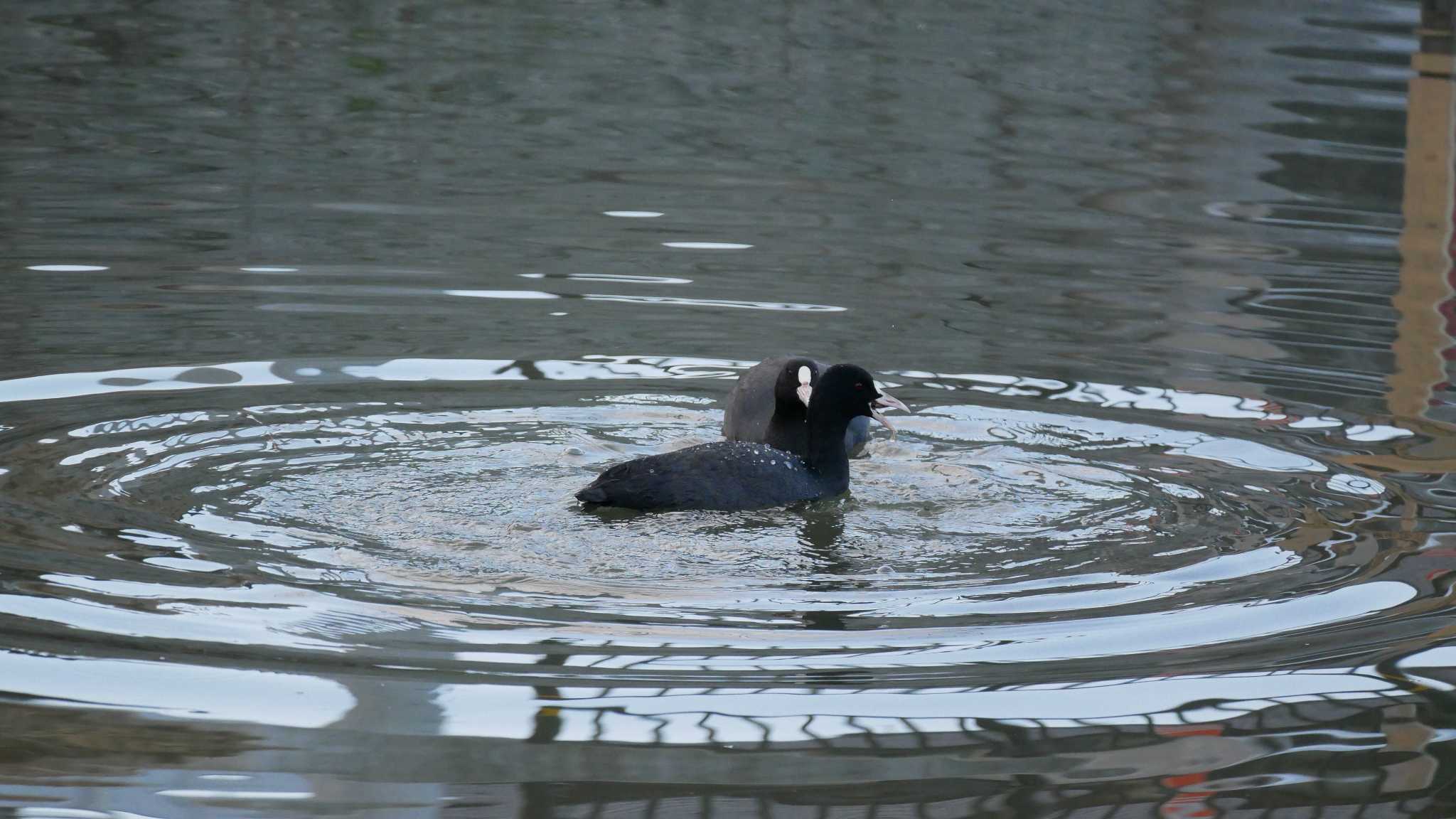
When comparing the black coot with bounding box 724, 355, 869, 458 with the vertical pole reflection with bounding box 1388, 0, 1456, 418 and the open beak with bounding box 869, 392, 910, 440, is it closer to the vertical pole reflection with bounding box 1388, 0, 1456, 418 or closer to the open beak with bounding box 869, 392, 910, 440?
the open beak with bounding box 869, 392, 910, 440

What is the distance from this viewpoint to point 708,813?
453 cm

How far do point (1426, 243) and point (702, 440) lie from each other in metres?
6.85

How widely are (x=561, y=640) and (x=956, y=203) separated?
9.26m

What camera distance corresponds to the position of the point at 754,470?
718cm

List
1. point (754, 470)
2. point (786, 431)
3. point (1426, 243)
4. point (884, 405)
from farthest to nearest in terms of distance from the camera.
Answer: point (1426, 243) < point (786, 431) < point (884, 405) < point (754, 470)

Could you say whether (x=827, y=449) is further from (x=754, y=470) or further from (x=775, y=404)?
(x=775, y=404)

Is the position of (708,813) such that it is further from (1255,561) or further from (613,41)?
(613,41)

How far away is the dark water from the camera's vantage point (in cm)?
488

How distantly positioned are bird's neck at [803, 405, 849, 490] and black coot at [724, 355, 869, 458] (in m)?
0.35

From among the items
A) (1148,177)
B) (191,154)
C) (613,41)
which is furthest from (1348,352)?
(613,41)

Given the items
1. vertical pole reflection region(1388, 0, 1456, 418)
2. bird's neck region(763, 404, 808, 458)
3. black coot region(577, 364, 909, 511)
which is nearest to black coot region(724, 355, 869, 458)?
bird's neck region(763, 404, 808, 458)

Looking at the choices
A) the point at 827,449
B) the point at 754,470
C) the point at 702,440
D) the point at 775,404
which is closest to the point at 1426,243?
the point at 775,404

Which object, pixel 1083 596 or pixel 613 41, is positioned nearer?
pixel 1083 596

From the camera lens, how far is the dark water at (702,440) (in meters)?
4.88
